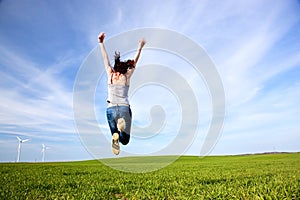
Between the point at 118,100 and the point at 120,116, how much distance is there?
1.10ft

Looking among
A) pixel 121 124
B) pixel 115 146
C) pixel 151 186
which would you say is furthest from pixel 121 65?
pixel 151 186

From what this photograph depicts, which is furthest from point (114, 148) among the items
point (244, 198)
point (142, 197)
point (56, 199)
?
point (244, 198)

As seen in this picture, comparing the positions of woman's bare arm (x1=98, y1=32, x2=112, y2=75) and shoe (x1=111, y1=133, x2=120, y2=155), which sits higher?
woman's bare arm (x1=98, y1=32, x2=112, y2=75)

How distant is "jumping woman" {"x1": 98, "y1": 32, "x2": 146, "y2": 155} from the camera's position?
17.5ft

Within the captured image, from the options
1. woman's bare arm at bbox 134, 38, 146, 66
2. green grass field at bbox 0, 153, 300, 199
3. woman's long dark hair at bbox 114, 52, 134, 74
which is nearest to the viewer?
woman's long dark hair at bbox 114, 52, 134, 74

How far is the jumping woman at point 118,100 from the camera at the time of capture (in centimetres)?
535

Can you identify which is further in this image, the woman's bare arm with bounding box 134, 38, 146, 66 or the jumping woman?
the woman's bare arm with bounding box 134, 38, 146, 66

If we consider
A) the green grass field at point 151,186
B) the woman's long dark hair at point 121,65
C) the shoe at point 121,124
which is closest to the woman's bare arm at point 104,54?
the woman's long dark hair at point 121,65

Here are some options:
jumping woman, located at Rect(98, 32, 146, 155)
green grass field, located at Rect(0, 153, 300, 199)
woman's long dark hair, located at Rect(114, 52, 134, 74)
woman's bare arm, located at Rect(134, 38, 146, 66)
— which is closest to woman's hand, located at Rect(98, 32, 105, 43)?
jumping woman, located at Rect(98, 32, 146, 155)

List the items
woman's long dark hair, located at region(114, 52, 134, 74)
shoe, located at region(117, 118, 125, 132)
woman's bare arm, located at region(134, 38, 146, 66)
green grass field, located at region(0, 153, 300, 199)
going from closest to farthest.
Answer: shoe, located at region(117, 118, 125, 132) < woman's long dark hair, located at region(114, 52, 134, 74) < woman's bare arm, located at region(134, 38, 146, 66) < green grass field, located at region(0, 153, 300, 199)

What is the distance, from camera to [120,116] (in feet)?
17.6

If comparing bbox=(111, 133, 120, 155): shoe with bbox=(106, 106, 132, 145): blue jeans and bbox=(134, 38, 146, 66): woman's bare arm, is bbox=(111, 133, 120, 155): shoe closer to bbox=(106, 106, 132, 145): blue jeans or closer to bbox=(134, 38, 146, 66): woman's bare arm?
bbox=(106, 106, 132, 145): blue jeans

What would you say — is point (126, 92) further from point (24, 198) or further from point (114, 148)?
point (24, 198)

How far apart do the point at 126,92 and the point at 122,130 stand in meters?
0.80
